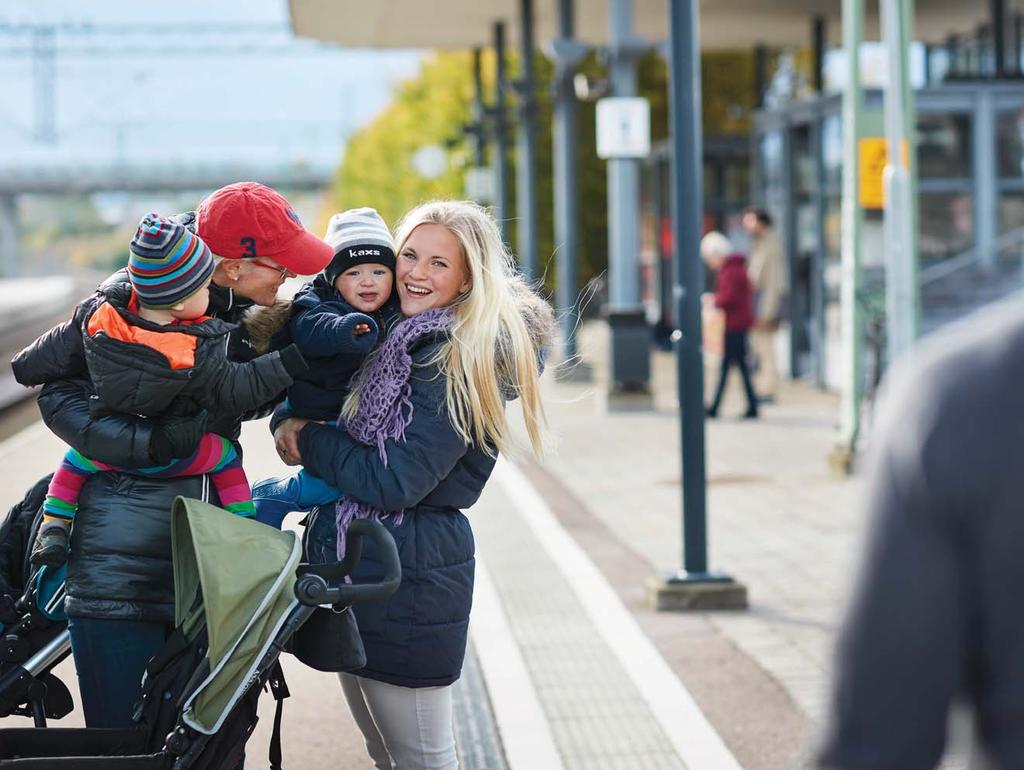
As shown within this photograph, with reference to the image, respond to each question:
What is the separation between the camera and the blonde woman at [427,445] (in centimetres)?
337

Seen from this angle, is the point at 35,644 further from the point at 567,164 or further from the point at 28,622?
the point at 567,164

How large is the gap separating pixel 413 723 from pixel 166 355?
0.92m

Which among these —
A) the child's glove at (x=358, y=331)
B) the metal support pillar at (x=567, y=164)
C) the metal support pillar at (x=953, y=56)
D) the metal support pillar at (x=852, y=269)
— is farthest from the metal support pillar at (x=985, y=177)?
the child's glove at (x=358, y=331)

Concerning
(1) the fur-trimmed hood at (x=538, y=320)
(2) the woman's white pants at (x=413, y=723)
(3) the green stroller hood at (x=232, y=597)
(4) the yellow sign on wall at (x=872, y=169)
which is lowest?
(2) the woman's white pants at (x=413, y=723)

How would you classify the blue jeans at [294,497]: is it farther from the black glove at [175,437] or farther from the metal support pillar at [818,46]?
the metal support pillar at [818,46]

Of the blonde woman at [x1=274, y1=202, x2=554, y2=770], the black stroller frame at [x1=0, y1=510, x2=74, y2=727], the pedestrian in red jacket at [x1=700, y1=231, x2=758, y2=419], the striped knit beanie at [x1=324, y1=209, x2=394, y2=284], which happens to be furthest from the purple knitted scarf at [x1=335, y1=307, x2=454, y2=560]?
the pedestrian in red jacket at [x1=700, y1=231, x2=758, y2=419]

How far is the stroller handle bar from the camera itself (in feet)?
9.97

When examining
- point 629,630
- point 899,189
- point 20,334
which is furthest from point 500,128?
point 629,630

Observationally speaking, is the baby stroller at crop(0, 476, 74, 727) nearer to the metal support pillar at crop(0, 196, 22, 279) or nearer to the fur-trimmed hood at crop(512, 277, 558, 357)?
the fur-trimmed hood at crop(512, 277, 558, 357)

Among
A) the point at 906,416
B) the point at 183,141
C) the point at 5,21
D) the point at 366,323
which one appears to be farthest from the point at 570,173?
the point at 183,141

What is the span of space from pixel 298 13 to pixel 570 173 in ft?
20.9

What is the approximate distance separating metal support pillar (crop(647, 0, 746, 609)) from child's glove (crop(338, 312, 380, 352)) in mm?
4078

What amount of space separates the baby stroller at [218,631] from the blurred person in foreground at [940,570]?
5.62 ft

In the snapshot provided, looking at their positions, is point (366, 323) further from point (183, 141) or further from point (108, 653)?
point (183, 141)
